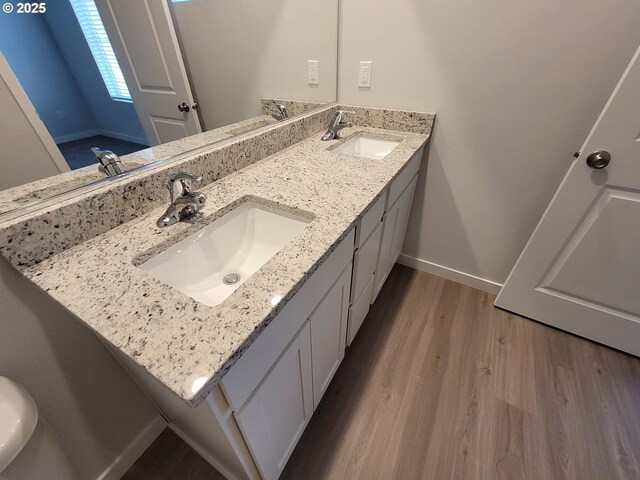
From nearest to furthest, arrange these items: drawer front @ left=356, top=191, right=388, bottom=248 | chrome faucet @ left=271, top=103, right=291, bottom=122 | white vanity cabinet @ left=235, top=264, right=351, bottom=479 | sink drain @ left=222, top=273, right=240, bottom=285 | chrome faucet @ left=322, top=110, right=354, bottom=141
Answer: white vanity cabinet @ left=235, top=264, right=351, bottom=479 → sink drain @ left=222, top=273, right=240, bottom=285 → drawer front @ left=356, top=191, right=388, bottom=248 → chrome faucet @ left=271, top=103, right=291, bottom=122 → chrome faucet @ left=322, top=110, right=354, bottom=141

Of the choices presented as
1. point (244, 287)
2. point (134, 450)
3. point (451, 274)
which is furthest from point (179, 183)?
point (451, 274)

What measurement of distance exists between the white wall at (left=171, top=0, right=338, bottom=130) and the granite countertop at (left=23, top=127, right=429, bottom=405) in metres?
0.35

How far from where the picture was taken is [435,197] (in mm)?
1630

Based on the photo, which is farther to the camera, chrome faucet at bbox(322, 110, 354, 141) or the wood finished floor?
chrome faucet at bbox(322, 110, 354, 141)

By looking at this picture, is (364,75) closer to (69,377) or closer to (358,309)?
(358,309)

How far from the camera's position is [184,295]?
547 millimetres

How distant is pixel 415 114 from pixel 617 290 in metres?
1.26

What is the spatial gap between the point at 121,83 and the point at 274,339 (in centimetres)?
72

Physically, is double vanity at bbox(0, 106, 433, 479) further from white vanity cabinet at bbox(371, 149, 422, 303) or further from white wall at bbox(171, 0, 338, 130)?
white wall at bbox(171, 0, 338, 130)

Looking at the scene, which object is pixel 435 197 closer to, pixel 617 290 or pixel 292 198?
pixel 617 290

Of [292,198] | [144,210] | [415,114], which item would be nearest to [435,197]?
[415,114]

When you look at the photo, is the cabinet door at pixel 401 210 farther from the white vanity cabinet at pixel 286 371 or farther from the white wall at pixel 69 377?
the white wall at pixel 69 377

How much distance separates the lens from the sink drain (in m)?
0.80

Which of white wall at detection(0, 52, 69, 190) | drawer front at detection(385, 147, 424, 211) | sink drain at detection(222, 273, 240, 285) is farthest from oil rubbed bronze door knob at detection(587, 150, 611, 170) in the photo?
white wall at detection(0, 52, 69, 190)
